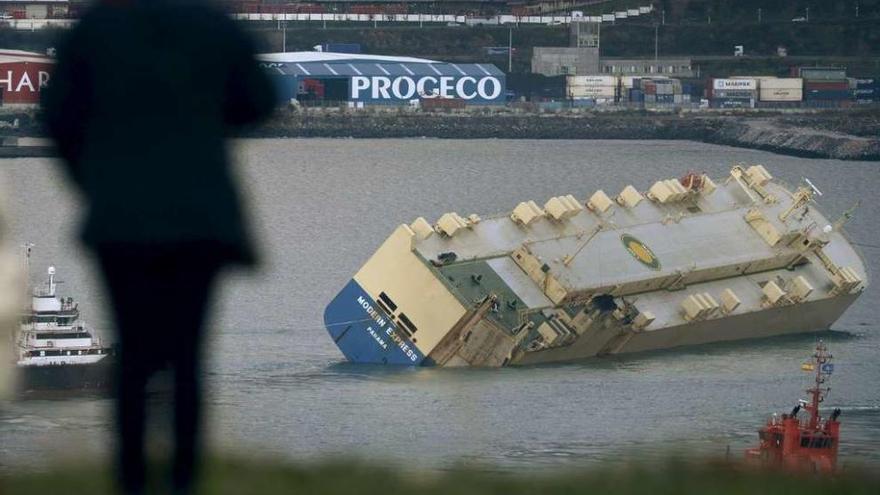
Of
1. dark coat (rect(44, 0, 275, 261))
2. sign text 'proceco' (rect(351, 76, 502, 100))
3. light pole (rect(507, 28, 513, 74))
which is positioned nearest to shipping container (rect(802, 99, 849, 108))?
sign text 'proceco' (rect(351, 76, 502, 100))

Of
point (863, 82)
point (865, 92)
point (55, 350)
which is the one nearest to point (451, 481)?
point (55, 350)

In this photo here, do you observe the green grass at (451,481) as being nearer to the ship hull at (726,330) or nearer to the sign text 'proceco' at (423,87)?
the ship hull at (726,330)

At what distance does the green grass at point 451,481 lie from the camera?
4332mm

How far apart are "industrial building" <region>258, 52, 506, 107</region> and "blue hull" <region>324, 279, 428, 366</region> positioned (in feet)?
150

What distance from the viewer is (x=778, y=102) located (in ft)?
236

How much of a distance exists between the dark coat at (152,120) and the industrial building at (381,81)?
61.5 m

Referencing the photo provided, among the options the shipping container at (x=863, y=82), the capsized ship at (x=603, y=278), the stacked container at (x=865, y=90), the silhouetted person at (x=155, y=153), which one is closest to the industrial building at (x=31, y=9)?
the stacked container at (x=865, y=90)

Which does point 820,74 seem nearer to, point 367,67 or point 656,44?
point 656,44

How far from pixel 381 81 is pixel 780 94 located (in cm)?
1214

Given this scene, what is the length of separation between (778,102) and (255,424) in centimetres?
5718

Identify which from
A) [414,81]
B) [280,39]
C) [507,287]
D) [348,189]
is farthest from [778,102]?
[507,287]

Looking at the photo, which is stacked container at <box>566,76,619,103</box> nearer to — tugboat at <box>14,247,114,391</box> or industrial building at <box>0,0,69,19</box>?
industrial building at <box>0,0,69,19</box>

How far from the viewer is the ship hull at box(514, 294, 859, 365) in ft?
65.5

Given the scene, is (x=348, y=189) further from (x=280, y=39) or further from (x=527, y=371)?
(x=280, y=39)
